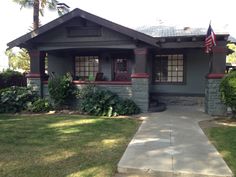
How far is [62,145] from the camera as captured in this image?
6484 mm

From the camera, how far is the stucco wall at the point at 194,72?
14133 millimetres

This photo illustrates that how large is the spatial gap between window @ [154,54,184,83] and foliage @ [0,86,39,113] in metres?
6.69

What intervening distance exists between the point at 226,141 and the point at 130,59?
8.75 m

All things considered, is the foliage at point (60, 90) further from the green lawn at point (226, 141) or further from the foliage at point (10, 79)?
the green lawn at point (226, 141)

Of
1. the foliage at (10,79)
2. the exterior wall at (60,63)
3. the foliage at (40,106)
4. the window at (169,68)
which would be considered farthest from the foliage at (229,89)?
the foliage at (10,79)

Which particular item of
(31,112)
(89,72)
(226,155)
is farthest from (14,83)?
(226,155)

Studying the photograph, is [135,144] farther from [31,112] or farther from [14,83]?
[14,83]

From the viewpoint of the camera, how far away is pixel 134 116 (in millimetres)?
10875

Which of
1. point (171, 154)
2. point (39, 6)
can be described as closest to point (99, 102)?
point (171, 154)

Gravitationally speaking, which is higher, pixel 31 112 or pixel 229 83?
pixel 229 83

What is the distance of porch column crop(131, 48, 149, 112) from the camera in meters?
11.5

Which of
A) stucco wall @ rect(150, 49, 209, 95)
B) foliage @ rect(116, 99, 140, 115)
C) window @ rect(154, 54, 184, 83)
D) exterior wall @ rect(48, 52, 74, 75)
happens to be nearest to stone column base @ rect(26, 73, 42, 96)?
exterior wall @ rect(48, 52, 74, 75)

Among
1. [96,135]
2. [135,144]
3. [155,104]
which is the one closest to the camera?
[135,144]

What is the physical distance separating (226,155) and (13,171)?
171 inches
